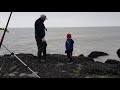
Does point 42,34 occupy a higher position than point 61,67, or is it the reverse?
point 42,34

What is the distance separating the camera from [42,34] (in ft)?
33.9
